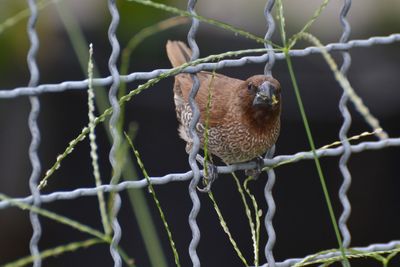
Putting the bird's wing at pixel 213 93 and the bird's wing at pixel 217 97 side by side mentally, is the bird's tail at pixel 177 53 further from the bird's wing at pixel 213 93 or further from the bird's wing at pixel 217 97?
the bird's wing at pixel 217 97

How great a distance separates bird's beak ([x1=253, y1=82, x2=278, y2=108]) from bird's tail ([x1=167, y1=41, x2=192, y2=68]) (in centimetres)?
63

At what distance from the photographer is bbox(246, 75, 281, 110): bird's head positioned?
300cm

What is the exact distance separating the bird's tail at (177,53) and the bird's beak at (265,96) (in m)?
0.63

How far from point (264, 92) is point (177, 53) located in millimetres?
775

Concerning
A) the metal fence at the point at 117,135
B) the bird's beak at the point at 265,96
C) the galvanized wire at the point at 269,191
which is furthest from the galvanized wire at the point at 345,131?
the bird's beak at the point at 265,96

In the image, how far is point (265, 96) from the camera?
3.06 metres

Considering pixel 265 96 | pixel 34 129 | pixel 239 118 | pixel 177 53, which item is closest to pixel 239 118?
pixel 239 118

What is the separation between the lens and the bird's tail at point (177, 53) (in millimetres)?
3705

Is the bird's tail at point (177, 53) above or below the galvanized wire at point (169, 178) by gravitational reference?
above

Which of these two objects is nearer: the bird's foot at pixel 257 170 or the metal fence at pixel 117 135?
the metal fence at pixel 117 135

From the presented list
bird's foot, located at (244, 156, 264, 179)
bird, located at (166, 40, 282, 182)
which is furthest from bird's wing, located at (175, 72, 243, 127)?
bird's foot, located at (244, 156, 264, 179)

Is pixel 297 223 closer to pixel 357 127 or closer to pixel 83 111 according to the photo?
pixel 357 127

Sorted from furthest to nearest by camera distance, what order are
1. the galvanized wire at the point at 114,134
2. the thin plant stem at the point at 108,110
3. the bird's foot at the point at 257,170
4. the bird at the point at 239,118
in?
the bird at the point at 239,118
the bird's foot at the point at 257,170
the galvanized wire at the point at 114,134
the thin plant stem at the point at 108,110

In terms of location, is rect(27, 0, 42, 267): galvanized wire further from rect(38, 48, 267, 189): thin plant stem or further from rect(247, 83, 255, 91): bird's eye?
rect(247, 83, 255, 91): bird's eye
